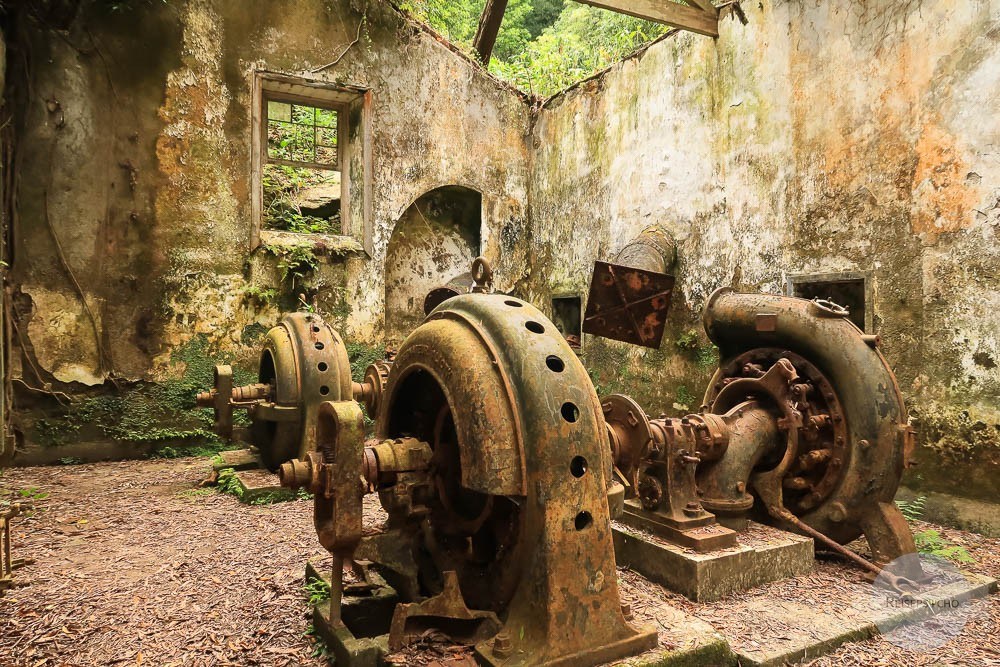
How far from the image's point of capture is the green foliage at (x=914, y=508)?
4.80 meters

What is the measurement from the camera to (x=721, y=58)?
6.71m

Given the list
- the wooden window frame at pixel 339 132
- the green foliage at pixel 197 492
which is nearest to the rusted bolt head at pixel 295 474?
the green foliage at pixel 197 492

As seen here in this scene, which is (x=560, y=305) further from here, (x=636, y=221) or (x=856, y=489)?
(x=856, y=489)

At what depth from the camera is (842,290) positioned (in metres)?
6.10

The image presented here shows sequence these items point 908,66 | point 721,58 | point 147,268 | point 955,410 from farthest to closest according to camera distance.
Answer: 1. point 147,268
2. point 721,58
3. point 908,66
4. point 955,410

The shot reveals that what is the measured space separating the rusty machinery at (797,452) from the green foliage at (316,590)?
1634 millimetres

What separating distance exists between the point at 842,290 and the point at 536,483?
514 centimetres

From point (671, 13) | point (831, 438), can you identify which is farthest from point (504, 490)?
point (671, 13)

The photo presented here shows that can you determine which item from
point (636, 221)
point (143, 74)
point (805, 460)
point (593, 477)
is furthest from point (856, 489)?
point (143, 74)

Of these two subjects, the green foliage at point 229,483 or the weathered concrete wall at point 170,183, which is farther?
the weathered concrete wall at point 170,183

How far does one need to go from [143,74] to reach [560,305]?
5955mm

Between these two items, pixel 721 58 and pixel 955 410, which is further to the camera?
pixel 721 58

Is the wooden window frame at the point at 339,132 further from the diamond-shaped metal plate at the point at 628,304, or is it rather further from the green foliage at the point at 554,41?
the diamond-shaped metal plate at the point at 628,304

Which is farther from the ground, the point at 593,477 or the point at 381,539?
the point at 593,477
